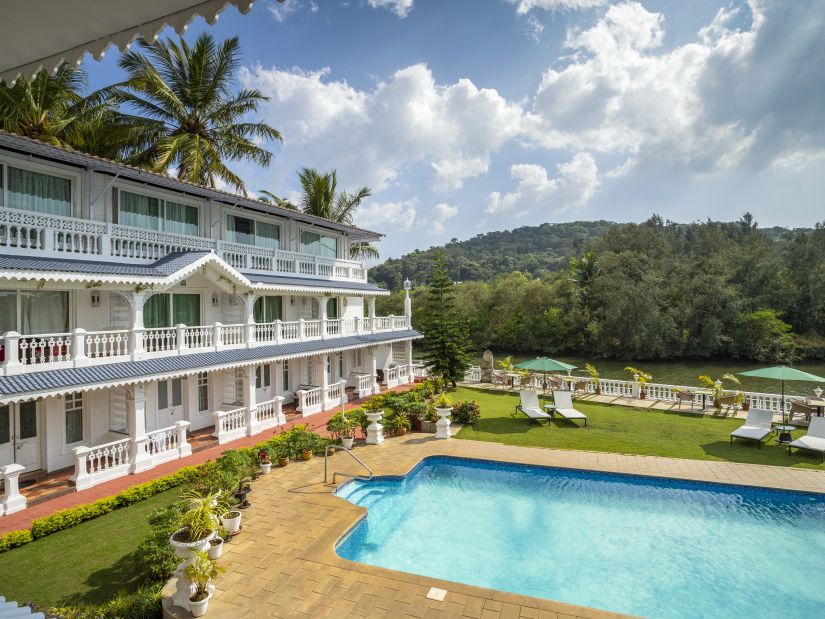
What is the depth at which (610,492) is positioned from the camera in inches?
494

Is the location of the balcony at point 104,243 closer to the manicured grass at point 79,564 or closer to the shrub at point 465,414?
the manicured grass at point 79,564

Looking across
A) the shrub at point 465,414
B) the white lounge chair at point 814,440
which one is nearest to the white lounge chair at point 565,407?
the shrub at point 465,414

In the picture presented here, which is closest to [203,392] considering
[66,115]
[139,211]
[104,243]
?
[104,243]

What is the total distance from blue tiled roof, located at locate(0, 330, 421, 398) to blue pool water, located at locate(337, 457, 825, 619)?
618 cm

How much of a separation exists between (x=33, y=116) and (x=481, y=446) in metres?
25.0

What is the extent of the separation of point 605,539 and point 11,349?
14.5 metres

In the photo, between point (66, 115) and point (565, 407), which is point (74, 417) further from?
point (66, 115)

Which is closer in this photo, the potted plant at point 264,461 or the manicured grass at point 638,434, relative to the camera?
the potted plant at point 264,461

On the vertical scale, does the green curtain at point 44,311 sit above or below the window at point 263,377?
above

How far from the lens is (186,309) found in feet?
54.6

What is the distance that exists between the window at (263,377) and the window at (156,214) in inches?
243

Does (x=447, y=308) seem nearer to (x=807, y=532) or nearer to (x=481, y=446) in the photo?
(x=481, y=446)

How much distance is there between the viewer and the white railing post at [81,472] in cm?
1142

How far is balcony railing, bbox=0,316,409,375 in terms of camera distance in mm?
10836
